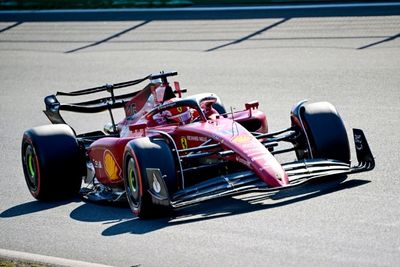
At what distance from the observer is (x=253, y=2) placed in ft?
70.4

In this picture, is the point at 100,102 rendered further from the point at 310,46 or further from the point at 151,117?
the point at 310,46

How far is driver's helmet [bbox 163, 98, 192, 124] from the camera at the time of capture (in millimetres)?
10266

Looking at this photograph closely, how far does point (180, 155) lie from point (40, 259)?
80.9 inches

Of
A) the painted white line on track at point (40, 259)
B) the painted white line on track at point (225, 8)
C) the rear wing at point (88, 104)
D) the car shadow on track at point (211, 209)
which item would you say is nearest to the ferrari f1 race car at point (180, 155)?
the car shadow on track at point (211, 209)

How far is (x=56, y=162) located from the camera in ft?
33.5

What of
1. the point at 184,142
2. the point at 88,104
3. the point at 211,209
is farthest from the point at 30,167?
the point at 211,209

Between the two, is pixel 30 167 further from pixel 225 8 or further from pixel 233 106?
pixel 225 8

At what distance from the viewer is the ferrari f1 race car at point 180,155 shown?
9.00 meters

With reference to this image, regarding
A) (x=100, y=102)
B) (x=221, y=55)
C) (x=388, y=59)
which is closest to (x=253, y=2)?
(x=221, y=55)

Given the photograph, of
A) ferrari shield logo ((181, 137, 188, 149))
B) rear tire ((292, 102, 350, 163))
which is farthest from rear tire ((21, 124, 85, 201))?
rear tire ((292, 102, 350, 163))

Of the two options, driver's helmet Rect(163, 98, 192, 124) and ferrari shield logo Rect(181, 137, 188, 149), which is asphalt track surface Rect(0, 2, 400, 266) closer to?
ferrari shield logo Rect(181, 137, 188, 149)

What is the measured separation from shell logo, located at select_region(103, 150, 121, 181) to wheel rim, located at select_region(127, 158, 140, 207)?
1.49ft

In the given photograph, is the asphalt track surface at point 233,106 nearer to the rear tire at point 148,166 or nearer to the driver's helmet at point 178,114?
the rear tire at point 148,166

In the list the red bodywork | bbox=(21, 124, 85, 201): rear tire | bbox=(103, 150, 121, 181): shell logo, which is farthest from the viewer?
bbox=(21, 124, 85, 201): rear tire
